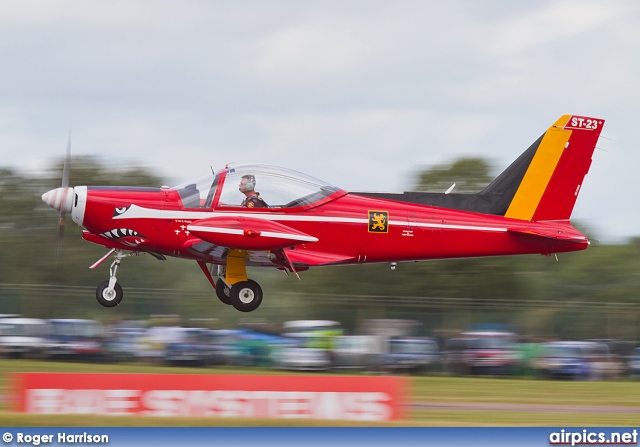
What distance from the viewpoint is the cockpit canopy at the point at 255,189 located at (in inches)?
588

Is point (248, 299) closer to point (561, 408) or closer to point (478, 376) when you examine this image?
point (561, 408)

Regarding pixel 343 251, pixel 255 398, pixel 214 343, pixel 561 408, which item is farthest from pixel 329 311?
pixel 255 398

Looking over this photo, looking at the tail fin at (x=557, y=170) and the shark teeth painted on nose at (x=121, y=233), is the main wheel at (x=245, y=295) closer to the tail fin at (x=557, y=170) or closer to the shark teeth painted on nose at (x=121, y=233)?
the shark teeth painted on nose at (x=121, y=233)

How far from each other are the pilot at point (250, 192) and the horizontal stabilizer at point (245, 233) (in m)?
0.37

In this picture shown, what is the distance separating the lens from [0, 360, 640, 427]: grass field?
13.1 meters

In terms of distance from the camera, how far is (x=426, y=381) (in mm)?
22547

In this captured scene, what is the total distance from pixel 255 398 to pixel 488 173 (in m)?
33.1

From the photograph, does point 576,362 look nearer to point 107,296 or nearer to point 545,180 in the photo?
point 545,180

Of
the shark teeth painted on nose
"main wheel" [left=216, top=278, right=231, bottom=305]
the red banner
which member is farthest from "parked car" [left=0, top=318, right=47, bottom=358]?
the red banner

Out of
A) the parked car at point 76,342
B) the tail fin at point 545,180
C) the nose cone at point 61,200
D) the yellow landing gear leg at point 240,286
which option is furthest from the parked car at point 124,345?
the tail fin at point 545,180

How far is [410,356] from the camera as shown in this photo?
23547 mm

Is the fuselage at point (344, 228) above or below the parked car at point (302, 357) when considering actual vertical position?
above

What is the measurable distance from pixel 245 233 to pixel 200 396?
251 cm

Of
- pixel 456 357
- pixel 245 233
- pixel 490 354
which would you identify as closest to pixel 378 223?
pixel 245 233
